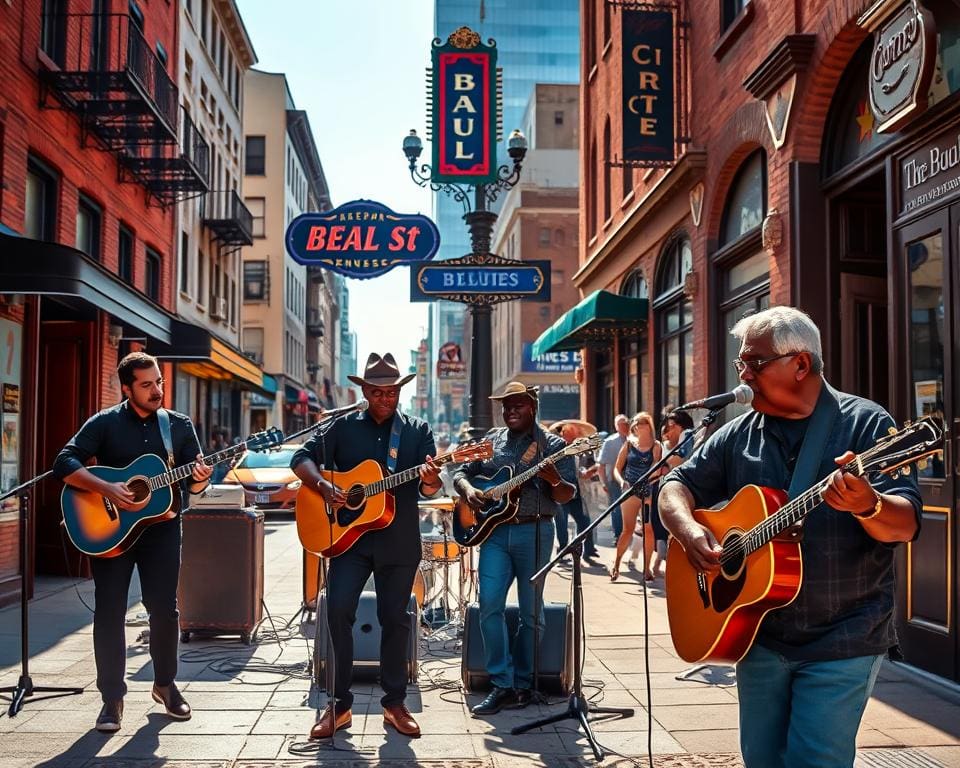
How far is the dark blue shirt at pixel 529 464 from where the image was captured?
631cm

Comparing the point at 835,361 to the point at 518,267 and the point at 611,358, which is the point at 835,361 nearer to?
the point at 518,267

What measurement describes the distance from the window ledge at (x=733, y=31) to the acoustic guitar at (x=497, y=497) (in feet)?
22.4

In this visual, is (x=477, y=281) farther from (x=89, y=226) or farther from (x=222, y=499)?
(x=89, y=226)

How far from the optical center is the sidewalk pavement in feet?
17.4

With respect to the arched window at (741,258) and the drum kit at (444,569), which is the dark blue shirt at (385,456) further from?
the arched window at (741,258)

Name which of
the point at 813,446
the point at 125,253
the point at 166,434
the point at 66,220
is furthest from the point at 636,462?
the point at 125,253

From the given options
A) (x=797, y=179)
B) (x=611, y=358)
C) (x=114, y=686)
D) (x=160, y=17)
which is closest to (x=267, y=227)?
(x=160, y=17)

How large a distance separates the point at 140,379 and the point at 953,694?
5288mm

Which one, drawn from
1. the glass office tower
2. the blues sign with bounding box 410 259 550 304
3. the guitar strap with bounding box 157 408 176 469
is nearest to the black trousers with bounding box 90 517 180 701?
the guitar strap with bounding box 157 408 176 469

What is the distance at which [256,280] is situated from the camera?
47000mm

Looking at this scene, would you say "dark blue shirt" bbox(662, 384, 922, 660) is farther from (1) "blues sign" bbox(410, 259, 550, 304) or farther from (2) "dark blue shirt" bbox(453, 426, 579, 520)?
(1) "blues sign" bbox(410, 259, 550, 304)

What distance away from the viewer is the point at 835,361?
30.1ft

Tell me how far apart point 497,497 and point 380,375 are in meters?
1.02

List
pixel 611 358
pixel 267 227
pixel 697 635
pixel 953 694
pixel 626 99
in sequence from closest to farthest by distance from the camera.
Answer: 1. pixel 697 635
2. pixel 953 694
3. pixel 626 99
4. pixel 611 358
5. pixel 267 227
